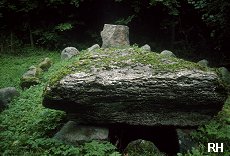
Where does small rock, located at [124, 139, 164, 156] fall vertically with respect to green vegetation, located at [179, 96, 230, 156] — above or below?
below

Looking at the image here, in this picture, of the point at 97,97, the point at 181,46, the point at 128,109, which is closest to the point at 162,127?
the point at 128,109

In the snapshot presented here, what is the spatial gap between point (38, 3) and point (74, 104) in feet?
37.1

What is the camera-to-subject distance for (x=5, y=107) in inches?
360

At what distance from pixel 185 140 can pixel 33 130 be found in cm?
350

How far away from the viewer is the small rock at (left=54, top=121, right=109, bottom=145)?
22.0 ft

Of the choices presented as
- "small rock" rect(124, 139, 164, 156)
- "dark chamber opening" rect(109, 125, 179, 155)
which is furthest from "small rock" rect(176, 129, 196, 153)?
"small rock" rect(124, 139, 164, 156)

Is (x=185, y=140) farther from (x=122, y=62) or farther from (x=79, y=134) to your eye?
(x=79, y=134)

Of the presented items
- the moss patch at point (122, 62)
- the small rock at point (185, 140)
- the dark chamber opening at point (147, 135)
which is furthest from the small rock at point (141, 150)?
the moss patch at point (122, 62)

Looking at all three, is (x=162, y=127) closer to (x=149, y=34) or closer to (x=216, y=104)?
Result: (x=216, y=104)

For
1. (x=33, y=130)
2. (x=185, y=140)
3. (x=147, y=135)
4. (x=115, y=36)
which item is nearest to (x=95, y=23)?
(x=115, y=36)

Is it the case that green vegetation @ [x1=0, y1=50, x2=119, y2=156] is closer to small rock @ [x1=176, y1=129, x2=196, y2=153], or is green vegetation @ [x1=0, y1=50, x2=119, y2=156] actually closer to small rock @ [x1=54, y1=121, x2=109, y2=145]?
small rock @ [x1=54, y1=121, x2=109, y2=145]

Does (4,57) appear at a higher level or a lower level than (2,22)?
lower

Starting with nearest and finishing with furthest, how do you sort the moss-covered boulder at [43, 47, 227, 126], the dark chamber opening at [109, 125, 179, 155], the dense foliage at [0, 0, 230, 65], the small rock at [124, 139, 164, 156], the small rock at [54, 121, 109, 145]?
1. the small rock at [124, 139, 164, 156]
2. the moss-covered boulder at [43, 47, 227, 126]
3. the small rock at [54, 121, 109, 145]
4. the dark chamber opening at [109, 125, 179, 155]
5. the dense foliage at [0, 0, 230, 65]

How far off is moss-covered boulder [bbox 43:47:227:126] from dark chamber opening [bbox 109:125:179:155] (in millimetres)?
512
